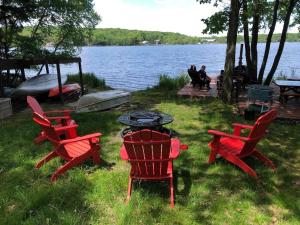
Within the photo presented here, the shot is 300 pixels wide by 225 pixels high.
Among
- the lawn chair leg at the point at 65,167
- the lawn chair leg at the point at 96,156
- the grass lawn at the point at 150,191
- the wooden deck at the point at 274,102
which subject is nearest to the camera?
the grass lawn at the point at 150,191

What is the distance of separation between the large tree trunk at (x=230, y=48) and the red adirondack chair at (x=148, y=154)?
6.65m

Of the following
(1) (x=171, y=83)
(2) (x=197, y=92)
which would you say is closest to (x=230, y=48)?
(2) (x=197, y=92)

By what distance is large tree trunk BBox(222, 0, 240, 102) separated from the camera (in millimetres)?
10148

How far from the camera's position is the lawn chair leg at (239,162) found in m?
5.02

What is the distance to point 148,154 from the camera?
439cm

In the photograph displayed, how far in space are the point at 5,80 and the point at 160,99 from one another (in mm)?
7888

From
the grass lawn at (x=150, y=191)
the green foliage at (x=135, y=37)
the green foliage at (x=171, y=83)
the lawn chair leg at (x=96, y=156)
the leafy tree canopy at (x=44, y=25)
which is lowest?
the green foliage at (x=135, y=37)

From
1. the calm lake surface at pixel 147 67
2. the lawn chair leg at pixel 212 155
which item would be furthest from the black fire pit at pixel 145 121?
the calm lake surface at pixel 147 67

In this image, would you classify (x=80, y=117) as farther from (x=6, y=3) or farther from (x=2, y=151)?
(x=6, y=3)

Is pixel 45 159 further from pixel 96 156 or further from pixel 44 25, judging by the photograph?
pixel 44 25

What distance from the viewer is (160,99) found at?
12.4 meters

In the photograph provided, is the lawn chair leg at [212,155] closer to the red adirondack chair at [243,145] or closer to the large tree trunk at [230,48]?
the red adirondack chair at [243,145]

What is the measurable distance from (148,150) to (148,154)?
5cm

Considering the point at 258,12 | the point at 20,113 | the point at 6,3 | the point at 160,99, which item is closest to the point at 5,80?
the point at 6,3
